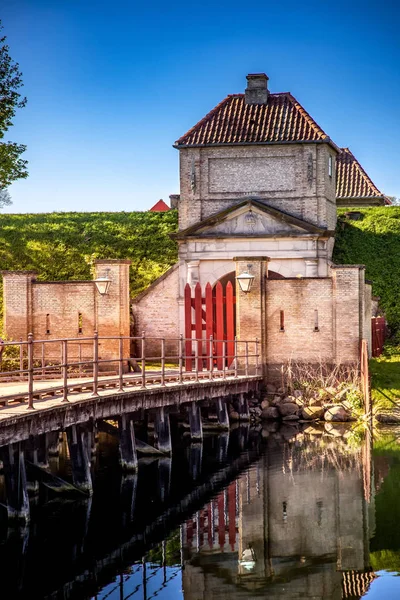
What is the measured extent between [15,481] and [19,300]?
13.9m

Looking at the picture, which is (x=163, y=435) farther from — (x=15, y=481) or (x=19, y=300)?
(x=19, y=300)

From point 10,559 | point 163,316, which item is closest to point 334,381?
point 163,316

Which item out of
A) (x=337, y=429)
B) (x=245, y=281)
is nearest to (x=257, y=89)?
(x=245, y=281)

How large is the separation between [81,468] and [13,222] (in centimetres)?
2865

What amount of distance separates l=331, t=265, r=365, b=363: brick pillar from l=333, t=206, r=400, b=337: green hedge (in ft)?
35.4

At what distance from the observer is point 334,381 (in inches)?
1093

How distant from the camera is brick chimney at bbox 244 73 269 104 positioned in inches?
1451

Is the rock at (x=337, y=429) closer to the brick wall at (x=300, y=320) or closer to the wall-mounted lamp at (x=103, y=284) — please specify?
the brick wall at (x=300, y=320)

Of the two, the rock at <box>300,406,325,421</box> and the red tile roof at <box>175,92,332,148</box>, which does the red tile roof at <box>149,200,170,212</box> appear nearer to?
the red tile roof at <box>175,92,332,148</box>

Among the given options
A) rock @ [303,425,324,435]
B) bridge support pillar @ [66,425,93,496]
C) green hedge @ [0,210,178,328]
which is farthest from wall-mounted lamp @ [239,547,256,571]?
green hedge @ [0,210,178,328]

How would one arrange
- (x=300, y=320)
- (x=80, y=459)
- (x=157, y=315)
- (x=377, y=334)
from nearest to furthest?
(x=80, y=459), (x=300, y=320), (x=157, y=315), (x=377, y=334)

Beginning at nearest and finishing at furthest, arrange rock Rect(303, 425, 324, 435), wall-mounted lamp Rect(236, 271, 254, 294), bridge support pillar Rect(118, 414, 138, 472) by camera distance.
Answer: bridge support pillar Rect(118, 414, 138, 472)
rock Rect(303, 425, 324, 435)
wall-mounted lamp Rect(236, 271, 254, 294)

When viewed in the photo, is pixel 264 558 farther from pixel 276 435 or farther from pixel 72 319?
pixel 72 319

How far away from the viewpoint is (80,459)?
1772 centimetres
